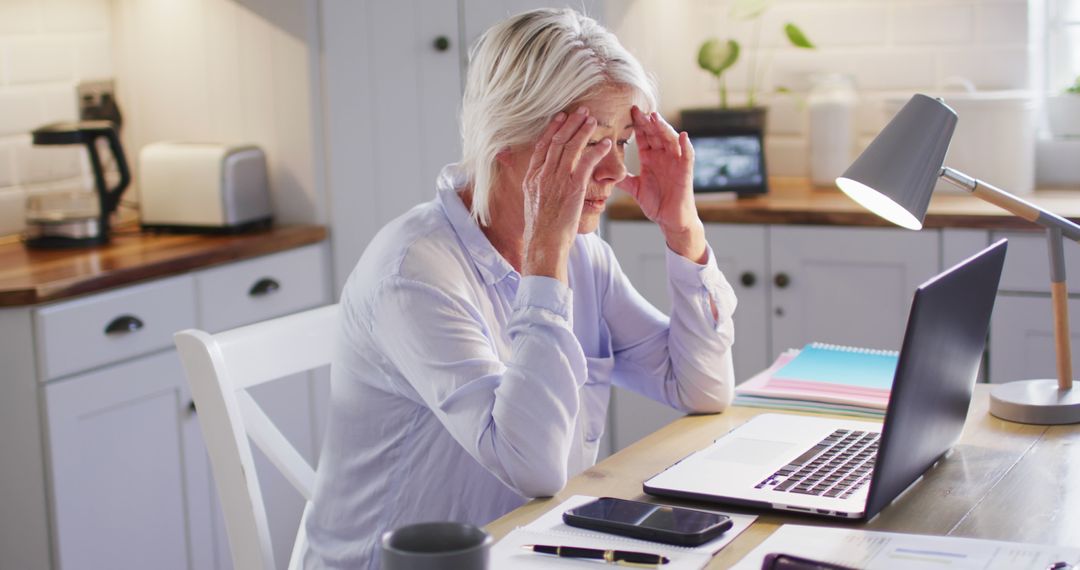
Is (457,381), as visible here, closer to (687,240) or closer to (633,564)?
(633,564)

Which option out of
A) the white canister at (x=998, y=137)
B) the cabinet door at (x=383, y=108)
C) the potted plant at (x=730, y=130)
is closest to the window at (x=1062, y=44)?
the white canister at (x=998, y=137)

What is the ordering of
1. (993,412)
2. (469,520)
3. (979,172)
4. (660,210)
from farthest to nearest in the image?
(979,172)
(660,210)
(993,412)
(469,520)

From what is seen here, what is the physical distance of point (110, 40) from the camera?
365 cm

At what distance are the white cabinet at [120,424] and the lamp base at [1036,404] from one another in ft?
5.81

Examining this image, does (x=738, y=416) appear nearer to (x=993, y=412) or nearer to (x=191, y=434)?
(x=993, y=412)

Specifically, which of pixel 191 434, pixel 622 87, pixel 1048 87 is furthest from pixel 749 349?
pixel 622 87

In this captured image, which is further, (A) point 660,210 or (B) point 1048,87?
(B) point 1048,87

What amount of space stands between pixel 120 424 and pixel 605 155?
1.48 m

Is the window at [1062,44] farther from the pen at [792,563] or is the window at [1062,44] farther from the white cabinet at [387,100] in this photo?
the pen at [792,563]

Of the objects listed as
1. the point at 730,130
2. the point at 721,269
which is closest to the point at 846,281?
the point at 721,269

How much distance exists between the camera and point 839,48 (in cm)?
388

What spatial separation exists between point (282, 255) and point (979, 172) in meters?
1.82

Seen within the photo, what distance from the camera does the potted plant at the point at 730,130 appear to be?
3.65 metres

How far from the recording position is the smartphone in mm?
1443
